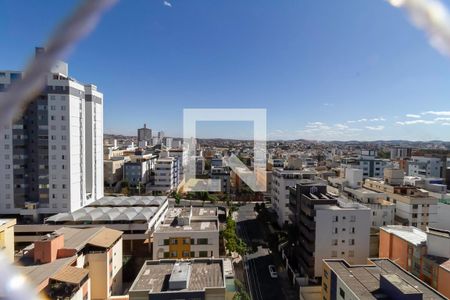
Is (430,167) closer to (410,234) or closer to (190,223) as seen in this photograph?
(410,234)

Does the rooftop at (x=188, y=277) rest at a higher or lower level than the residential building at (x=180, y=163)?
lower

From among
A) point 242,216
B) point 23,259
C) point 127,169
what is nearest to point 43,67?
point 23,259

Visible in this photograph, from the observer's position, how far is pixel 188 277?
4141mm

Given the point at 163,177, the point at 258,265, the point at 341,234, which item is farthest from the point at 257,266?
the point at 163,177

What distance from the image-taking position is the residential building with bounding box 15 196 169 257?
25.7 ft

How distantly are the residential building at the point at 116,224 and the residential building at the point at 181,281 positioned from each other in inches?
131

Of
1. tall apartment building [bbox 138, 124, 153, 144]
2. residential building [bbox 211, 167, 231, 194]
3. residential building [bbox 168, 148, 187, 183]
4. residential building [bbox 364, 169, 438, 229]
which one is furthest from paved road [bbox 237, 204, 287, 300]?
tall apartment building [bbox 138, 124, 153, 144]

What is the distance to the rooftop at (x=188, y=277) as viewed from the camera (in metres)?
4.00

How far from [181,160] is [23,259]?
528 inches

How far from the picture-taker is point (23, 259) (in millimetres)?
4641

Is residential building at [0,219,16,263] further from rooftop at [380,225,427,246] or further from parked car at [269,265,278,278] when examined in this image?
rooftop at [380,225,427,246]

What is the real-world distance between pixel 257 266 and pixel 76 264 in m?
4.27

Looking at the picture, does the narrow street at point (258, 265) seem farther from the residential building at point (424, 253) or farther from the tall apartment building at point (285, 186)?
the residential building at point (424, 253)

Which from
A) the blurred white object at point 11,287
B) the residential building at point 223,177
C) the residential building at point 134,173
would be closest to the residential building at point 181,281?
the blurred white object at point 11,287
